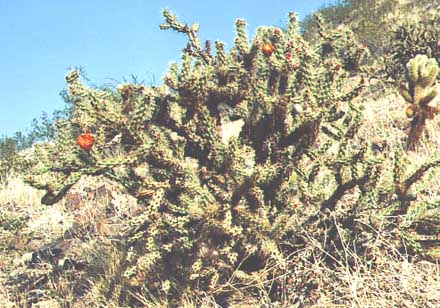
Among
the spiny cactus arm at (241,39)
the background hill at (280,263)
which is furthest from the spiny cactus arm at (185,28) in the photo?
the background hill at (280,263)

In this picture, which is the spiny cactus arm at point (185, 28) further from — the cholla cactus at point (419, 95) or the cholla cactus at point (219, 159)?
the cholla cactus at point (419, 95)

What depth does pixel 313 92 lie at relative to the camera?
3.36 m

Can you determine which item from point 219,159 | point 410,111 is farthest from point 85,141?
point 410,111

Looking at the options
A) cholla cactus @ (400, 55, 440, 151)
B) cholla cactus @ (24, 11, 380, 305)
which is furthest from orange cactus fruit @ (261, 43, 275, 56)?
cholla cactus @ (400, 55, 440, 151)

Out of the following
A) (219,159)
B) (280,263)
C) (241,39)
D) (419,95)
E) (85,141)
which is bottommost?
(280,263)

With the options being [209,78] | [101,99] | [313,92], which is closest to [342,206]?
[313,92]

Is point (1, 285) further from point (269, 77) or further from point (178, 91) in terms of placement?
point (269, 77)

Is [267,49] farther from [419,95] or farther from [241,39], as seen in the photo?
[419,95]

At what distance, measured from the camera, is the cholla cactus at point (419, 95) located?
5.53 metres

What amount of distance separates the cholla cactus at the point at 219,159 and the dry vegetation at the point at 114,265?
222 mm

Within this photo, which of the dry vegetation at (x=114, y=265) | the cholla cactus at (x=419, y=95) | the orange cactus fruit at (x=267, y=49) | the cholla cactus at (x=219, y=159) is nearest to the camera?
the dry vegetation at (x=114, y=265)

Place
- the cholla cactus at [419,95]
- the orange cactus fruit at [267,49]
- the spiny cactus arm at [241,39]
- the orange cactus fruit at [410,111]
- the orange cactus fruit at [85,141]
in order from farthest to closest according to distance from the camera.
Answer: the orange cactus fruit at [410,111] → the cholla cactus at [419,95] → the spiny cactus arm at [241,39] → the orange cactus fruit at [267,49] → the orange cactus fruit at [85,141]

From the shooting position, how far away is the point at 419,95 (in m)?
5.80

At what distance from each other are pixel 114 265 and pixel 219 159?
4.05 ft
